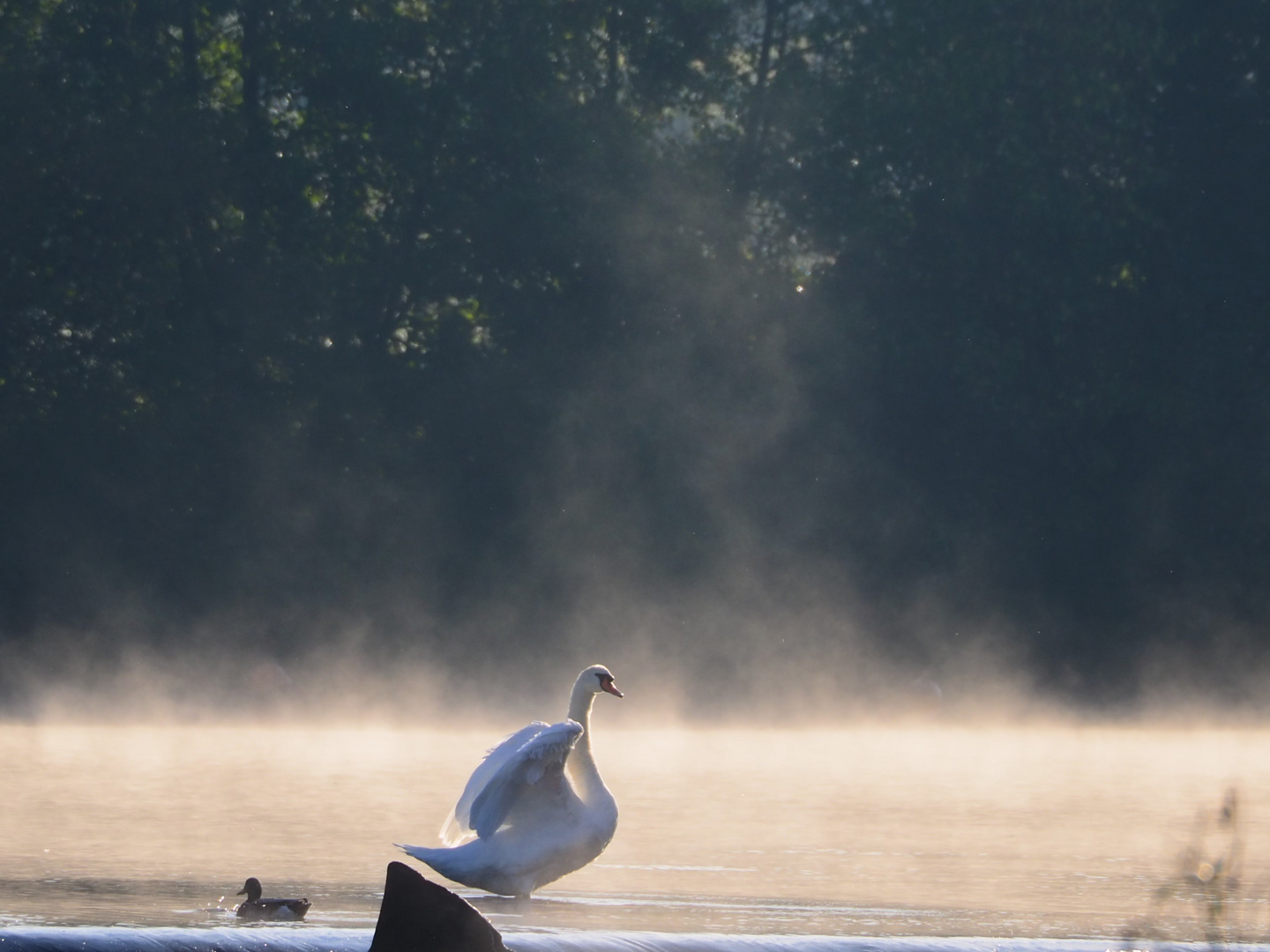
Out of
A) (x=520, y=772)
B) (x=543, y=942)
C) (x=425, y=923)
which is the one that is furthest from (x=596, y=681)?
(x=425, y=923)

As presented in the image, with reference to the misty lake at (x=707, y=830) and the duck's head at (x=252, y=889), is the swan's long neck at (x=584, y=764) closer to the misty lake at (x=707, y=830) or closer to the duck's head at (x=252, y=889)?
the misty lake at (x=707, y=830)

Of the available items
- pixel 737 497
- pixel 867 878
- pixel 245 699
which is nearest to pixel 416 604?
pixel 737 497

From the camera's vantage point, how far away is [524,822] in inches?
314

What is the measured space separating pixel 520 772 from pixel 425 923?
6.93ft

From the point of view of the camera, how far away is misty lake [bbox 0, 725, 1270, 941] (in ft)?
23.4

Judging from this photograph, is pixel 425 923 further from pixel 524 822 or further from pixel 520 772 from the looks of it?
pixel 524 822

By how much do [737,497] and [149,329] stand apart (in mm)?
7384

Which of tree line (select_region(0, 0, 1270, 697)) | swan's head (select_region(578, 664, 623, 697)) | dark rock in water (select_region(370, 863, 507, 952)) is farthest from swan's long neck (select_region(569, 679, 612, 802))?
tree line (select_region(0, 0, 1270, 697))

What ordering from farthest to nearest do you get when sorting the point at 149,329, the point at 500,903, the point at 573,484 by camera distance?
the point at 573,484
the point at 149,329
the point at 500,903

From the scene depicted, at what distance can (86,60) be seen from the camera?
2408 centimetres

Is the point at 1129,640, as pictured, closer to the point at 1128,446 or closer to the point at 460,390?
the point at 1128,446

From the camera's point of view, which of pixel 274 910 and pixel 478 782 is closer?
pixel 274 910

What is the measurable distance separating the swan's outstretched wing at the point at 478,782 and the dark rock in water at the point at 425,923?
211 cm

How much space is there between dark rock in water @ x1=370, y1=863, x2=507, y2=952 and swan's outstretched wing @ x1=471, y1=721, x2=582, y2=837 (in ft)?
6.68
